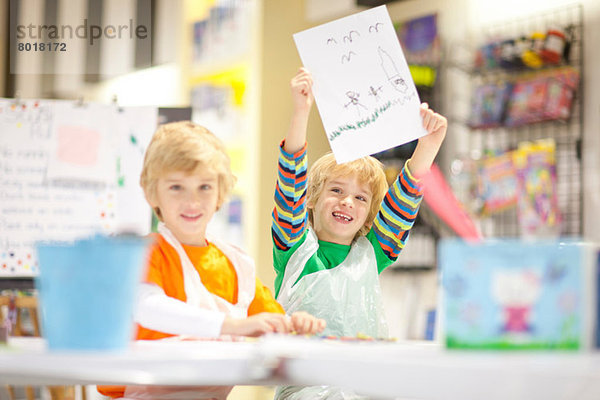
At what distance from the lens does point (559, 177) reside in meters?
3.43

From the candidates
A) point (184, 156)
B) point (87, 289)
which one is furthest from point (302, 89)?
point (87, 289)

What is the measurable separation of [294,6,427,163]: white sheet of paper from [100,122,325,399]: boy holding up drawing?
22cm

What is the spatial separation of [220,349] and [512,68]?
3.13 m

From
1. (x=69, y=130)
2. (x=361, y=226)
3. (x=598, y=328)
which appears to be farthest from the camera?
(x=69, y=130)

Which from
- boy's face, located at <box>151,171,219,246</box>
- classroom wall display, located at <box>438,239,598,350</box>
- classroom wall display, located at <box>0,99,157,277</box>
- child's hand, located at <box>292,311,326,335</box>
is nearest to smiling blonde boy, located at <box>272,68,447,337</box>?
boy's face, located at <box>151,171,219,246</box>

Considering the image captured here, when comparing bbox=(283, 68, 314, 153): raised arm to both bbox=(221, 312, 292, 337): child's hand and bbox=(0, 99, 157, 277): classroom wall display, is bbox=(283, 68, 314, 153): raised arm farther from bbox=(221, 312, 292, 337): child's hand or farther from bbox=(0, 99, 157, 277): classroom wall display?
bbox=(0, 99, 157, 277): classroom wall display

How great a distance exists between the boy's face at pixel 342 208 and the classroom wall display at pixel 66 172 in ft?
3.10

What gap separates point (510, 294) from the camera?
0.72 metres

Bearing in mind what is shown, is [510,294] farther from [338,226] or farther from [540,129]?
[540,129]

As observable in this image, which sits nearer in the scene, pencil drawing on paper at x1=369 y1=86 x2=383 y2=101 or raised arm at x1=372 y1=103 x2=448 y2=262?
pencil drawing on paper at x1=369 y1=86 x2=383 y2=101

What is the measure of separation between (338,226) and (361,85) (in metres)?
0.35

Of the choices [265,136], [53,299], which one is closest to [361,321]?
[53,299]

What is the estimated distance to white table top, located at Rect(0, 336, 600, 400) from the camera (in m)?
0.63

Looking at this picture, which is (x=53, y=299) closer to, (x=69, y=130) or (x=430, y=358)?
(x=430, y=358)
